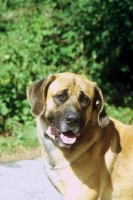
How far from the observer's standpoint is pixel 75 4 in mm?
7648

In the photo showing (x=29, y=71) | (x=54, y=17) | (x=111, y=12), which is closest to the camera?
(x=29, y=71)

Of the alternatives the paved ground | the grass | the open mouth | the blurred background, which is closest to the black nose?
the open mouth

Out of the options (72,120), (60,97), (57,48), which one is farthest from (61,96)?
(57,48)

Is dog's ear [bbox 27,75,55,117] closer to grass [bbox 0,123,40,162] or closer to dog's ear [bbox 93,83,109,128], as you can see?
dog's ear [bbox 93,83,109,128]

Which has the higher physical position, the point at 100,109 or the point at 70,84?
the point at 70,84

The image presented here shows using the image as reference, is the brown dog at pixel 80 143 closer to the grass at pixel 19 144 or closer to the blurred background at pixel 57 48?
the grass at pixel 19 144

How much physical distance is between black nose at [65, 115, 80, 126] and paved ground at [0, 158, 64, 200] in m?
1.41

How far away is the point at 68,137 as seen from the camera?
3.79 metres

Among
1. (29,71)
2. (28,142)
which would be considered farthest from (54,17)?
(28,142)

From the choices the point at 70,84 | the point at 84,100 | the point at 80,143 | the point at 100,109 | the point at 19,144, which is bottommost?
the point at 19,144

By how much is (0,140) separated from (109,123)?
2.65m

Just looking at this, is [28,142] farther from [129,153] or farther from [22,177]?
[129,153]

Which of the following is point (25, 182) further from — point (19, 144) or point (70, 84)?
point (70, 84)

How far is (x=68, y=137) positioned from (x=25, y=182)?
161cm
